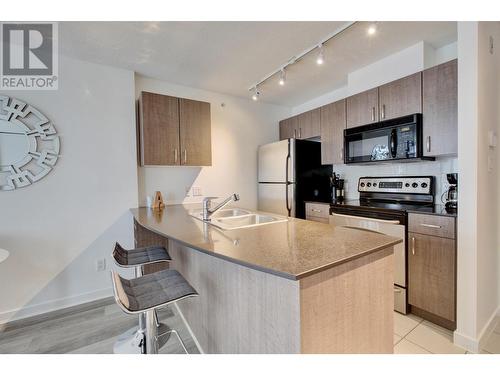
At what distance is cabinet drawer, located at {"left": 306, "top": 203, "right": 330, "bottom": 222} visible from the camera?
285cm

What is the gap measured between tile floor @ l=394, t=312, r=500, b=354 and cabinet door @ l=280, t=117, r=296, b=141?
2641 millimetres

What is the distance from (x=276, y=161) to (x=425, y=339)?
243 cm

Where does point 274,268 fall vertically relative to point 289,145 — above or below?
below

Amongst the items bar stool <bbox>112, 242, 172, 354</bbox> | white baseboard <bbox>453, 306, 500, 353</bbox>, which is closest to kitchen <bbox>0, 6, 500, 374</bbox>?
white baseboard <bbox>453, 306, 500, 353</bbox>

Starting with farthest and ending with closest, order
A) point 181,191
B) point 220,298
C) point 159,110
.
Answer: point 181,191 < point 159,110 < point 220,298

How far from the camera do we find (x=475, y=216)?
167 centimetres

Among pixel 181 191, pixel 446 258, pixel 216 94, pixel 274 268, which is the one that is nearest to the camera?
pixel 274 268

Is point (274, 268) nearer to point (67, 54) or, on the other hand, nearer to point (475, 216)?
point (475, 216)

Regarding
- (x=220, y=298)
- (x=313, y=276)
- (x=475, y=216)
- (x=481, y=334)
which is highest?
(x=475, y=216)

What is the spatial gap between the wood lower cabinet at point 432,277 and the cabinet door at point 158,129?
2507 millimetres

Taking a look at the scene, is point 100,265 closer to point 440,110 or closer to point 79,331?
point 79,331

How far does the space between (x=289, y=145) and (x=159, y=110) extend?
1.67 m
